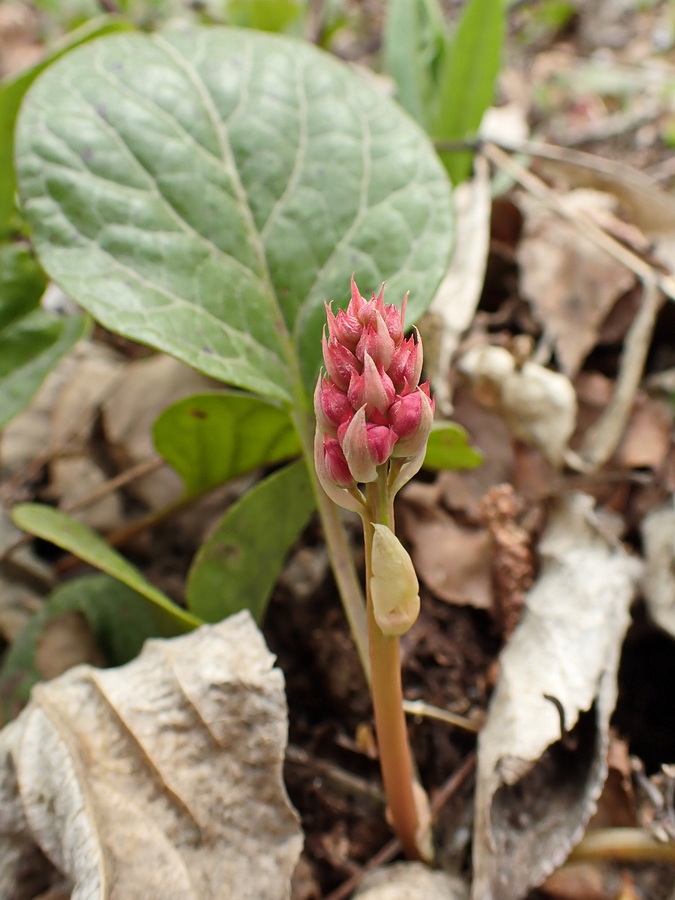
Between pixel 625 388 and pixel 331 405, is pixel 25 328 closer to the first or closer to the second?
pixel 331 405

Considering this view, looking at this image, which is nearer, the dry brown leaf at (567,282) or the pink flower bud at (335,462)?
the pink flower bud at (335,462)

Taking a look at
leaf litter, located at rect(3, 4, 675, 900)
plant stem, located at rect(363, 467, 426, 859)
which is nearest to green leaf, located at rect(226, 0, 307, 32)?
leaf litter, located at rect(3, 4, 675, 900)

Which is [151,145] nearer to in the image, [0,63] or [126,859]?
[126,859]

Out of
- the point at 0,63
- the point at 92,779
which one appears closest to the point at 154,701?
the point at 92,779

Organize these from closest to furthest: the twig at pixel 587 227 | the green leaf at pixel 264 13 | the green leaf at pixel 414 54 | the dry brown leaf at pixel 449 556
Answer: the dry brown leaf at pixel 449 556 < the twig at pixel 587 227 < the green leaf at pixel 414 54 < the green leaf at pixel 264 13

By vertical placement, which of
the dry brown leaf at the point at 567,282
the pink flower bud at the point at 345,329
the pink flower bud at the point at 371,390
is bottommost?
the dry brown leaf at the point at 567,282

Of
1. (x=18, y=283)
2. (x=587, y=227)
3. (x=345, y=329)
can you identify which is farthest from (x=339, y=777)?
(x=587, y=227)

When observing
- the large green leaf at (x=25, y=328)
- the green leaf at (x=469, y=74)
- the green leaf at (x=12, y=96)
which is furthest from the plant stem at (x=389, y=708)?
the green leaf at (x=469, y=74)

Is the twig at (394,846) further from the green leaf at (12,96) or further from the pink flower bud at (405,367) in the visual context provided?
the green leaf at (12,96)
